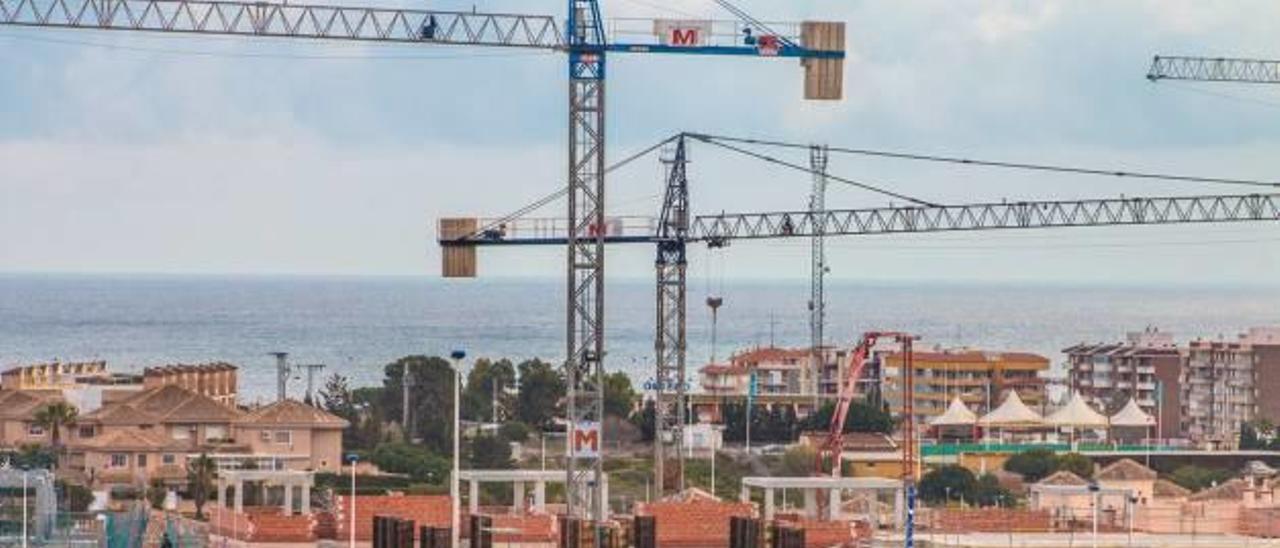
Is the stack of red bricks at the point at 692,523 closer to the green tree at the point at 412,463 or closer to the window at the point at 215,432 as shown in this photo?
the green tree at the point at 412,463

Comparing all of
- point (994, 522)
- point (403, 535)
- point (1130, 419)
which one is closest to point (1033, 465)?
point (1130, 419)

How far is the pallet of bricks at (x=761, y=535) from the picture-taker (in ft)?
213

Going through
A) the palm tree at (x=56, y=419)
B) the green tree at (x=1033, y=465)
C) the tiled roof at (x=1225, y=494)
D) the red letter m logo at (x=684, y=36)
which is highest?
the red letter m logo at (x=684, y=36)

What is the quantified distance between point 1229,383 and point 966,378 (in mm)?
13003

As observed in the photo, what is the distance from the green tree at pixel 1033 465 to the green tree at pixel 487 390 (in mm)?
24203

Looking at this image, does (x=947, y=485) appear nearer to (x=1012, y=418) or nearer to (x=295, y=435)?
(x=295, y=435)

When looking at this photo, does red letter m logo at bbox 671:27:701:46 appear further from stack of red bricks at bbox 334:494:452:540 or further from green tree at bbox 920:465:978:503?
green tree at bbox 920:465:978:503

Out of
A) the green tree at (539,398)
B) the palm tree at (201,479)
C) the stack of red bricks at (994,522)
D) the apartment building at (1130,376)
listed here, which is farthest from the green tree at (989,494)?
the apartment building at (1130,376)

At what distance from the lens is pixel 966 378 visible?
171250mm

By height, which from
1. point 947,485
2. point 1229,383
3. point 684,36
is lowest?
point 947,485

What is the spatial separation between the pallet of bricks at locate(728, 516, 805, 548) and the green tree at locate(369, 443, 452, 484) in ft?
124

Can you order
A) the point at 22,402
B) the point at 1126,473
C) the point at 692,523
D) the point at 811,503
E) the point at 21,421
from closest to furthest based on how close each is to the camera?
the point at 692,523 < the point at 811,503 < the point at 1126,473 < the point at 21,421 < the point at 22,402

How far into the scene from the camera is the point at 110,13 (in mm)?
81438

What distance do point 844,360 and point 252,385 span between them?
38.5m
